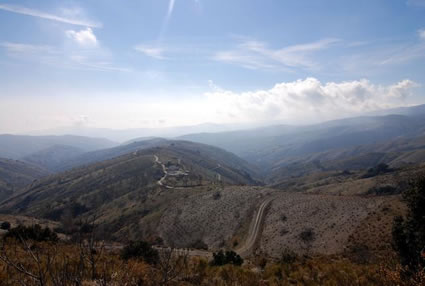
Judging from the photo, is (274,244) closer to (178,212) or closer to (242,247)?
(242,247)

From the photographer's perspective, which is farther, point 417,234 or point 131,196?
point 131,196

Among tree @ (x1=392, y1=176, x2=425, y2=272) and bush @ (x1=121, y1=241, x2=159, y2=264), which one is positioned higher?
tree @ (x1=392, y1=176, x2=425, y2=272)

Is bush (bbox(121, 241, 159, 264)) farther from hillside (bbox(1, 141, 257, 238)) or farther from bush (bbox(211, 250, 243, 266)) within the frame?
hillside (bbox(1, 141, 257, 238))

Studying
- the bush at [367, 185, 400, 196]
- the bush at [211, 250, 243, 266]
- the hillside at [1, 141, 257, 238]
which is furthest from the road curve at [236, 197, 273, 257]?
the hillside at [1, 141, 257, 238]

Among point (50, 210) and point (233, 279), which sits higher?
point (233, 279)

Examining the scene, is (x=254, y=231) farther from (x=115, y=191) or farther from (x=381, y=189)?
(x=115, y=191)

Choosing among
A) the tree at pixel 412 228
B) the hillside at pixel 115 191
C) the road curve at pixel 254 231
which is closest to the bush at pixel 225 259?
the tree at pixel 412 228

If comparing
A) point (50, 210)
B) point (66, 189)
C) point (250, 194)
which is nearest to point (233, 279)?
point (250, 194)

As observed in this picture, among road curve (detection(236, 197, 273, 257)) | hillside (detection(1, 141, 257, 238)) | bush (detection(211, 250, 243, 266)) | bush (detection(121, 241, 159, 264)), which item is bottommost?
hillside (detection(1, 141, 257, 238))
